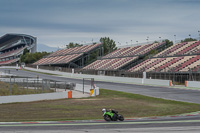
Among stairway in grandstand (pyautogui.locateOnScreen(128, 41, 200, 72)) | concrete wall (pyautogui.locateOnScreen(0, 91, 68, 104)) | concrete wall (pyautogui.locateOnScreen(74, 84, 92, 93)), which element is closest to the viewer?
concrete wall (pyautogui.locateOnScreen(0, 91, 68, 104))

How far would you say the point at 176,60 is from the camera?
6412 cm

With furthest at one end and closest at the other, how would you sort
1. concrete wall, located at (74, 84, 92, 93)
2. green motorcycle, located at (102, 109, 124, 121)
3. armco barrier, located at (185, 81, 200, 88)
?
1. armco barrier, located at (185, 81, 200, 88)
2. concrete wall, located at (74, 84, 92, 93)
3. green motorcycle, located at (102, 109, 124, 121)

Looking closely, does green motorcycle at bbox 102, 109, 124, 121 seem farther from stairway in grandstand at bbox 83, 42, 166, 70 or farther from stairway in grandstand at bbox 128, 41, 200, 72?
stairway in grandstand at bbox 83, 42, 166, 70

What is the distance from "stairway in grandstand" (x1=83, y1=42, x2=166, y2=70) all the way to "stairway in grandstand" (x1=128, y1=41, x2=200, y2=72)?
8.73 meters

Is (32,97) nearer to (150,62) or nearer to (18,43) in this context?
(150,62)

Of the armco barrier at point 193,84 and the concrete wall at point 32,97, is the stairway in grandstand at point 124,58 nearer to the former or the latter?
the armco barrier at point 193,84

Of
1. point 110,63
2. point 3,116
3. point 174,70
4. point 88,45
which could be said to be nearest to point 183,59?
point 174,70

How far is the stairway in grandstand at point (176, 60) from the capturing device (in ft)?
187

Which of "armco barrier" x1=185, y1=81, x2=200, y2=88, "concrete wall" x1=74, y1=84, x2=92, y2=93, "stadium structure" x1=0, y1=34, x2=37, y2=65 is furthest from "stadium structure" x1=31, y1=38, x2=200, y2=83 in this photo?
"stadium structure" x1=0, y1=34, x2=37, y2=65

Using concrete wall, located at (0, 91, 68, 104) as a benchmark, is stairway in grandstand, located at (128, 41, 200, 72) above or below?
above

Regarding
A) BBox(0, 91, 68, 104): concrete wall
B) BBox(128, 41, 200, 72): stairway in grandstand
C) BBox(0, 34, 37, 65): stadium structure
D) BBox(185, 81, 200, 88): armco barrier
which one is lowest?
BBox(0, 91, 68, 104): concrete wall

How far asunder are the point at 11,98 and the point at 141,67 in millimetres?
44579

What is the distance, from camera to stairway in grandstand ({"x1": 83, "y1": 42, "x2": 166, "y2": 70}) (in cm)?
8169

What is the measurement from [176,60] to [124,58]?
2514 centimetres
